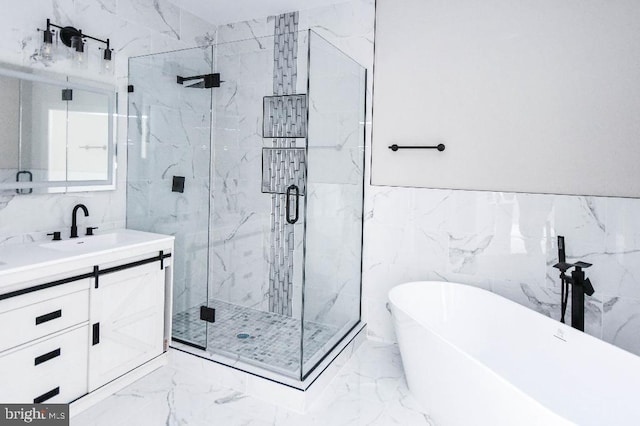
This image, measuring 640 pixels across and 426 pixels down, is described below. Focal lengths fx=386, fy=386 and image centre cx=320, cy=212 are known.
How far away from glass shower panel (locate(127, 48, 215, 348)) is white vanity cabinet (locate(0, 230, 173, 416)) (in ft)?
0.61

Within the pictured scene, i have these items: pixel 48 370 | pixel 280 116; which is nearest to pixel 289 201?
pixel 280 116

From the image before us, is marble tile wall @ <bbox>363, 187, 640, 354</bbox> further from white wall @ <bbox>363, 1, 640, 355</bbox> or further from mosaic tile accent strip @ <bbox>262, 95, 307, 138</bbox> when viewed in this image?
mosaic tile accent strip @ <bbox>262, 95, 307, 138</bbox>

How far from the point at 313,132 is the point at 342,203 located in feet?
2.24

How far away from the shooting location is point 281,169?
2.62 meters

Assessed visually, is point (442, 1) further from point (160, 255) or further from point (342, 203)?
point (160, 255)

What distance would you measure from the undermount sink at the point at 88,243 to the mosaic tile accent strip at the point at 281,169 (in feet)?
3.29

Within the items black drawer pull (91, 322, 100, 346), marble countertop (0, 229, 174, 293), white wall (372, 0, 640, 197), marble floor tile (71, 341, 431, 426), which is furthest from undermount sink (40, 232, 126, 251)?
white wall (372, 0, 640, 197)

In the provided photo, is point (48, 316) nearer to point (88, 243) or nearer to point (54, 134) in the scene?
point (88, 243)

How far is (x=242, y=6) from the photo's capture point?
10.5 feet

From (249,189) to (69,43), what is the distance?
1.42 metres

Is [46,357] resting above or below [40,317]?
below

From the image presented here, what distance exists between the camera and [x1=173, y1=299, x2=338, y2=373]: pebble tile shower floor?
2365mm

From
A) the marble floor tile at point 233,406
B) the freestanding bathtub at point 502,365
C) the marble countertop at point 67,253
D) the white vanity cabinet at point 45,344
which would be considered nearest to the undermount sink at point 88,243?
the marble countertop at point 67,253

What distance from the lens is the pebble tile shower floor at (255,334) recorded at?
2365 mm
